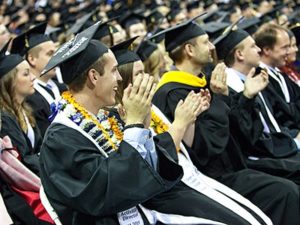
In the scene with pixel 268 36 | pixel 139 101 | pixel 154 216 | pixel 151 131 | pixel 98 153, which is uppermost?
pixel 139 101

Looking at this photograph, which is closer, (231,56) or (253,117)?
(253,117)

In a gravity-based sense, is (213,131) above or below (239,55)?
above

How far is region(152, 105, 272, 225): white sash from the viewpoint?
Result: 3.80 m

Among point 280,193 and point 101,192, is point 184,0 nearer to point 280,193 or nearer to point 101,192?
point 280,193

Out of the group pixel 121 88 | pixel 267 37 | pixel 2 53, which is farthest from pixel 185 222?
pixel 267 37

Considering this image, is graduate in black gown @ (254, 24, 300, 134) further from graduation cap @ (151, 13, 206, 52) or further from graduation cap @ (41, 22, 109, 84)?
graduation cap @ (41, 22, 109, 84)

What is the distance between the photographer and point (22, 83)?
4.68 meters

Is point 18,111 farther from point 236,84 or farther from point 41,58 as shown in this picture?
point 236,84

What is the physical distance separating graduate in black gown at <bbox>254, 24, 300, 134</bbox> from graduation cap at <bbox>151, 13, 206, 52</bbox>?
1368 millimetres

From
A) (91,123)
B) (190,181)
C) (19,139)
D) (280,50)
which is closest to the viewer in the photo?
(91,123)

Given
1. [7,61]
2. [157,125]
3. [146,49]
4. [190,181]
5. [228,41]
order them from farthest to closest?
1. [146,49]
2. [228,41]
3. [7,61]
4. [157,125]
5. [190,181]

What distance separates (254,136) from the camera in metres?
4.96

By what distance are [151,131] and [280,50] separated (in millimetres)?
3100

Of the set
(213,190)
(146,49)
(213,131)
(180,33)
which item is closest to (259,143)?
(213,131)
